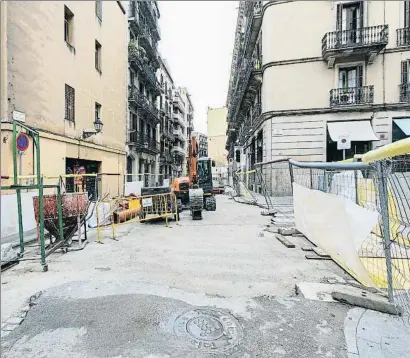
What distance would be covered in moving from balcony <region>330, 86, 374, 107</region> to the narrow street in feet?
46.5

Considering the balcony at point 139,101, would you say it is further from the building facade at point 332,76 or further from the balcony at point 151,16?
the building facade at point 332,76

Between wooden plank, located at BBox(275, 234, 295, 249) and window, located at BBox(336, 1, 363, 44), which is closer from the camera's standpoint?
wooden plank, located at BBox(275, 234, 295, 249)

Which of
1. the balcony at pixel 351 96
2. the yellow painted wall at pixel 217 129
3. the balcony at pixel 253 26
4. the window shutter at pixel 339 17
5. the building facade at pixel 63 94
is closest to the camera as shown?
the building facade at pixel 63 94

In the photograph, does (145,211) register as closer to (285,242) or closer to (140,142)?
(285,242)

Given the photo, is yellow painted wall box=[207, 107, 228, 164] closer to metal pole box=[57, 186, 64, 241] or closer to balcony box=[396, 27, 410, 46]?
balcony box=[396, 27, 410, 46]

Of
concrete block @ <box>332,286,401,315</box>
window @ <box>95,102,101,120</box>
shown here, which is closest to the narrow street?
concrete block @ <box>332,286,401,315</box>

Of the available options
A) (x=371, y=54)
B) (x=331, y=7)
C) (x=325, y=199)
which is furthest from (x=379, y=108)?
(x=325, y=199)

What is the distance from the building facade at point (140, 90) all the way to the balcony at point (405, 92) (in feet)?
53.4

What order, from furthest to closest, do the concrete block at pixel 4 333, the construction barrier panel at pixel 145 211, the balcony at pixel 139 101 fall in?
the balcony at pixel 139 101 < the construction barrier panel at pixel 145 211 < the concrete block at pixel 4 333

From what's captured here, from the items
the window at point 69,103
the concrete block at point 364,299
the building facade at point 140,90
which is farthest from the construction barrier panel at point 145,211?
the building facade at point 140,90

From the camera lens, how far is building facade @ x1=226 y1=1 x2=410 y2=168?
54.2 feet

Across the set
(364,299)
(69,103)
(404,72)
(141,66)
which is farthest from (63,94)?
(404,72)

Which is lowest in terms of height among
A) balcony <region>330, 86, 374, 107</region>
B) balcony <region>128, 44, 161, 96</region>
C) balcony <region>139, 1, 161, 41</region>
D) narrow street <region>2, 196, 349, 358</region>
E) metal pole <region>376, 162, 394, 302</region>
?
narrow street <region>2, 196, 349, 358</region>

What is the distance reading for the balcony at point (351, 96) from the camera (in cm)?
1675
